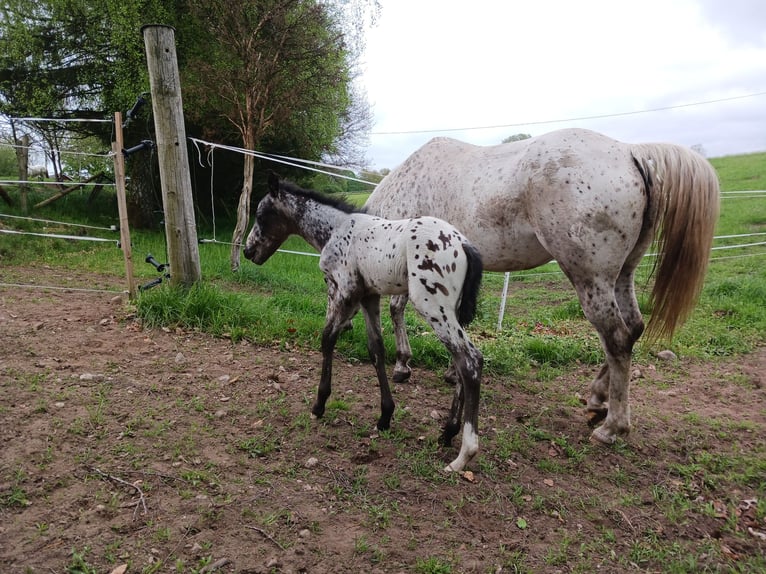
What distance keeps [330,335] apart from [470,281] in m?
1.05

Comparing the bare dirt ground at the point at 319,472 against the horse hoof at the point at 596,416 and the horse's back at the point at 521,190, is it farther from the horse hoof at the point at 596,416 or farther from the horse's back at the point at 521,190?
the horse's back at the point at 521,190

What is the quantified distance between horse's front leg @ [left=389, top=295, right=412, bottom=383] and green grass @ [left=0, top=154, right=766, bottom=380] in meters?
0.25

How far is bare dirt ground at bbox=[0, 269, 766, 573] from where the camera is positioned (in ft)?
6.97

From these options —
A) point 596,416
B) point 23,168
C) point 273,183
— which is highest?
point 23,168

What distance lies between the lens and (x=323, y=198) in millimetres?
3643

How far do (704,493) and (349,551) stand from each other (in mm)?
2101

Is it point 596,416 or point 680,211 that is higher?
point 680,211

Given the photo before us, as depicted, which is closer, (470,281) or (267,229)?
(470,281)

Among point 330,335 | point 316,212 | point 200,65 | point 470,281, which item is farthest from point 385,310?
point 200,65

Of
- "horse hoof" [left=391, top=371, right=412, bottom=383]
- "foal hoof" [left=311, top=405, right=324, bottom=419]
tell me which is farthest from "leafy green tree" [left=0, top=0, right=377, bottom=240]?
"foal hoof" [left=311, top=405, right=324, bottom=419]

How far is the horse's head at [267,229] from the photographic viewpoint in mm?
3830

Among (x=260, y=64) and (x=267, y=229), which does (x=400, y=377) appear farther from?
(x=260, y=64)

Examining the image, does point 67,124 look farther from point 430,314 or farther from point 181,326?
point 430,314

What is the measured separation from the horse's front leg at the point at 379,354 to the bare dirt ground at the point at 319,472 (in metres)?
0.14
